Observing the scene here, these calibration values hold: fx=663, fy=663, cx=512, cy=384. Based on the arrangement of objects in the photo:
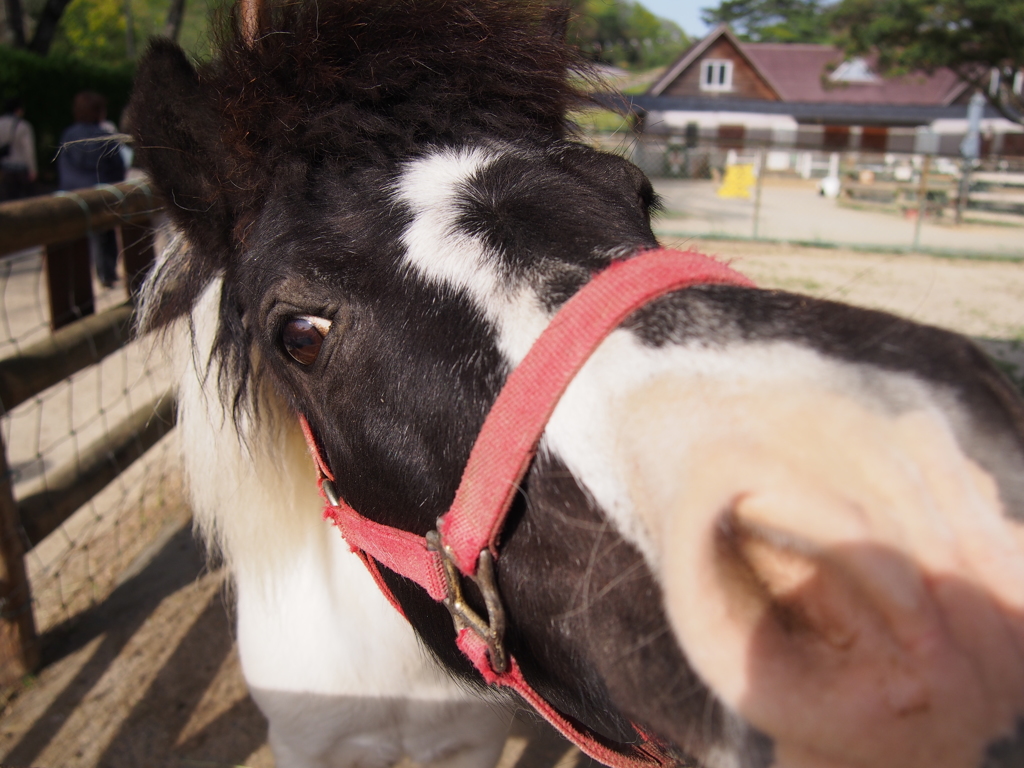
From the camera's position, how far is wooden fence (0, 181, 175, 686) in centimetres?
256

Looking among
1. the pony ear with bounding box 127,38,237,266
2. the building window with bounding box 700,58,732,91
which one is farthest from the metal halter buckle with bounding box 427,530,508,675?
the building window with bounding box 700,58,732,91

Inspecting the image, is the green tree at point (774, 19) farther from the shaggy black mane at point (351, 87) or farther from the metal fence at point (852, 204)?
the shaggy black mane at point (351, 87)

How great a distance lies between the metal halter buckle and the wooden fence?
4.80 feet

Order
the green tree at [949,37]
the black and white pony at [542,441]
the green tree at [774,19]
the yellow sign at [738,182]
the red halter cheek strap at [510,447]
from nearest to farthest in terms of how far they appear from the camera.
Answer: the black and white pony at [542,441] < the red halter cheek strap at [510,447] < the yellow sign at [738,182] < the green tree at [949,37] < the green tree at [774,19]

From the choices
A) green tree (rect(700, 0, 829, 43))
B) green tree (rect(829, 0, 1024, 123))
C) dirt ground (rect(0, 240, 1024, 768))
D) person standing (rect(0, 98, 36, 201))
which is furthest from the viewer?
green tree (rect(700, 0, 829, 43))

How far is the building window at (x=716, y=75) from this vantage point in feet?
131

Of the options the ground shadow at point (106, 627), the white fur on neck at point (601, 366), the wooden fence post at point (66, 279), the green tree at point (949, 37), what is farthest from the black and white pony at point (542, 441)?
the green tree at point (949, 37)

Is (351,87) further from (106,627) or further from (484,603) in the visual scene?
(106,627)

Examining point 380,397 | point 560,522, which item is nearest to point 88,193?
point 380,397

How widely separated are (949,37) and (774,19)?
56.6m

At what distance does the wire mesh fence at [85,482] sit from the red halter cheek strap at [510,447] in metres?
1.25

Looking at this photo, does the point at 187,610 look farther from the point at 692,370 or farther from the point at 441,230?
the point at 692,370

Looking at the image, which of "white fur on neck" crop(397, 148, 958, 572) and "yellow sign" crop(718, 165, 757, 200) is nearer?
"white fur on neck" crop(397, 148, 958, 572)

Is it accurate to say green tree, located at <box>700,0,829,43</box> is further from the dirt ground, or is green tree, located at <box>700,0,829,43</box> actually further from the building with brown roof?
the dirt ground
